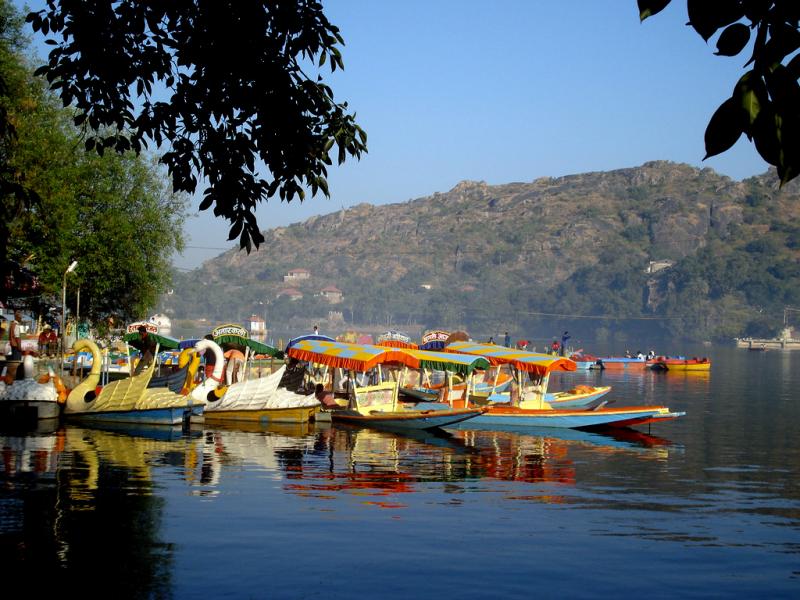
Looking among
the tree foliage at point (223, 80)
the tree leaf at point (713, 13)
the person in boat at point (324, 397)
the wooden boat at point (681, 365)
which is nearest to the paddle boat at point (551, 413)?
the person in boat at point (324, 397)

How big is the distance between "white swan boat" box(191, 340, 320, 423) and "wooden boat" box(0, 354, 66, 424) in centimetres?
Answer: 448

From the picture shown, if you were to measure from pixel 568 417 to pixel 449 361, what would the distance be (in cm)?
447

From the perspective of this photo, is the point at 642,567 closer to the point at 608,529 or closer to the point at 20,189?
the point at 608,529

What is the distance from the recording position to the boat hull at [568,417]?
102 feet

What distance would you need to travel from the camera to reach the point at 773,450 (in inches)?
1190

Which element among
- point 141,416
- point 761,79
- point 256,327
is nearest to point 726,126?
point 761,79

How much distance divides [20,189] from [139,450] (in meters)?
15.3

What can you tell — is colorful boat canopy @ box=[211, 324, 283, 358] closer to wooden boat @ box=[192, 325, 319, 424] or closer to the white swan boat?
wooden boat @ box=[192, 325, 319, 424]

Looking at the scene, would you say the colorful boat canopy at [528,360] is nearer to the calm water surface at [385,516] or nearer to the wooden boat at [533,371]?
the wooden boat at [533,371]

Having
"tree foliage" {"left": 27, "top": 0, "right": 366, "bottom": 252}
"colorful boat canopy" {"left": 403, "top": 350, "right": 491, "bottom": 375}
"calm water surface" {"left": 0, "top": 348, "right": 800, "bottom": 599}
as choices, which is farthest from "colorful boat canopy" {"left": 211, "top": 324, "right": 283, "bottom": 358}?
"tree foliage" {"left": 27, "top": 0, "right": 366, "bottom": 252}

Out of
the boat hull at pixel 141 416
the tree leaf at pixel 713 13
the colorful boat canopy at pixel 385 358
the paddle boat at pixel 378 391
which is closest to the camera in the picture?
the tree leaf at pixel 713 13

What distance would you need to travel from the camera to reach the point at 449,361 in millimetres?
30047

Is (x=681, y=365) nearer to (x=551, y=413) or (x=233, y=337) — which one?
(x=551, y=413)

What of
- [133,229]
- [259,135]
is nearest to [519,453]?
[259,135]
